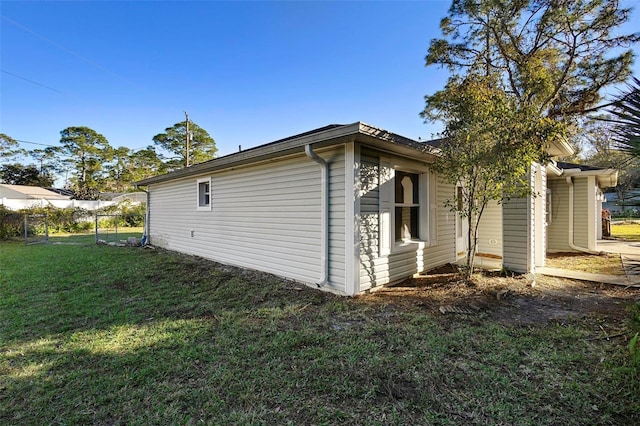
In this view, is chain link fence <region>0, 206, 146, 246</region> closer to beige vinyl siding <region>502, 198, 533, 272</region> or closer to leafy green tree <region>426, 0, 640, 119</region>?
beige vinyl siding <region>502, 198, 533, 272</region>

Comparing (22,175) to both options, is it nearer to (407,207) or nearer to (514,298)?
(407,207)

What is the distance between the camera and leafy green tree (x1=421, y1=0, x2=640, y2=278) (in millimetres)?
Answer: 4445

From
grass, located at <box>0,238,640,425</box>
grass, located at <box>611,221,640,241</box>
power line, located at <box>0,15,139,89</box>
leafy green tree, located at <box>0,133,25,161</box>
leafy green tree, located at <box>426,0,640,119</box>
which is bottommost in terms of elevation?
grass, located at <box>0,238,640,425</box>

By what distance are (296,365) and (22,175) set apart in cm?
5170

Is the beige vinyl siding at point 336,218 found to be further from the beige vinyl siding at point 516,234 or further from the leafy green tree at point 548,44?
the leafy green tree at point 548,44

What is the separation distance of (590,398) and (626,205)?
56.9 inches

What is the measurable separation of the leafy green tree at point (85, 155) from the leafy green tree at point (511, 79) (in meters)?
36.5

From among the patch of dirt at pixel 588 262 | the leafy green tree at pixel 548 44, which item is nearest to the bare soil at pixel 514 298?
the patch of dirt at pixel 588 262

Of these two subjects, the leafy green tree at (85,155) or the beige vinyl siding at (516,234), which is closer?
the beige vinyl siding at (516,234)

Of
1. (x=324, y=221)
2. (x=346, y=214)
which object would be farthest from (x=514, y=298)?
(x=324, y=221)

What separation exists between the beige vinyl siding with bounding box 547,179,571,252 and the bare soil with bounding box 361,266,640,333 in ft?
15.0

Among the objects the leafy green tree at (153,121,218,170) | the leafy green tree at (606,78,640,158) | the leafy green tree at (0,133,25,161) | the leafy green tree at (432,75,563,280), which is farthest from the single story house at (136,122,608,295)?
the leafy green tree at (0,133,25,161)

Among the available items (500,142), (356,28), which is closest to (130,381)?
(500,142)

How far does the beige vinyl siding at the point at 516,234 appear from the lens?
5918 millimetres
